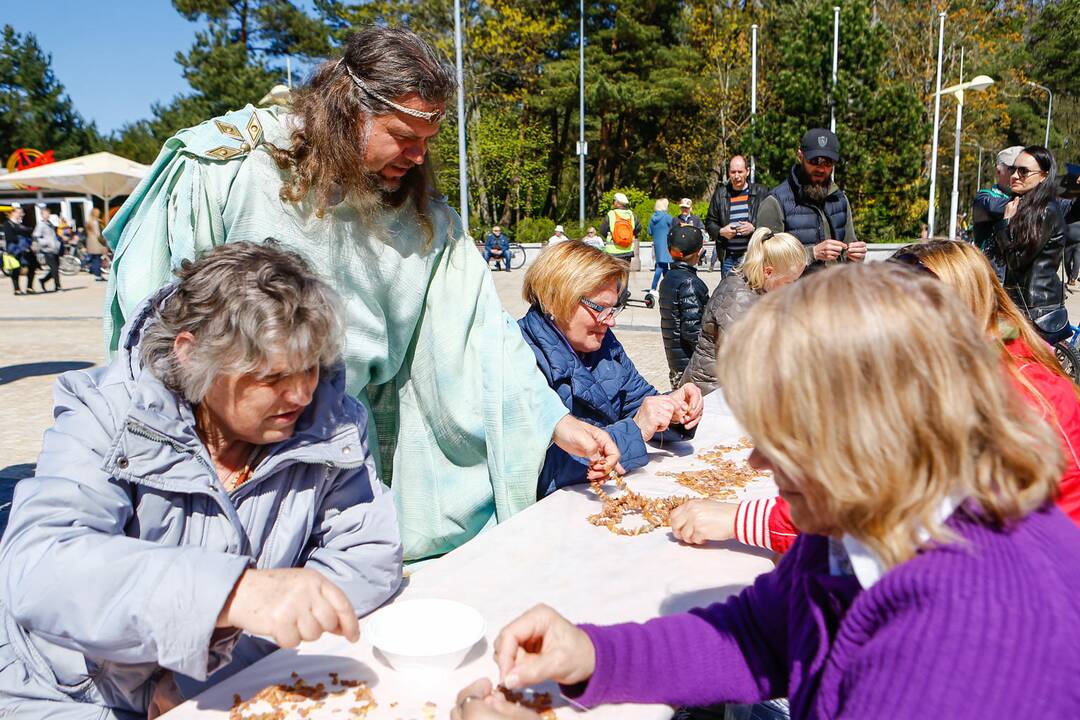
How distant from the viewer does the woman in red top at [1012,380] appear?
6.66ft

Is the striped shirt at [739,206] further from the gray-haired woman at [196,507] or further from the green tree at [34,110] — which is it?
the green tree at [34,110]

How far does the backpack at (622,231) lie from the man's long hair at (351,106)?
1452cm

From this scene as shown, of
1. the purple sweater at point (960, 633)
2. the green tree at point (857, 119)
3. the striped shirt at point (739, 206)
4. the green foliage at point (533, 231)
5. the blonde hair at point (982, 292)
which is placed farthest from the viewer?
the green foliage at point (533, 231)

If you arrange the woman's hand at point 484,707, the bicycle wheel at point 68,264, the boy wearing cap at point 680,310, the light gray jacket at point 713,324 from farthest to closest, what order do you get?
the bicycle wheel at point 68,264 < the boy wearing cap at point 680,310 < the light gray jacket at point 713,324 < the woman's hand at point 484,707

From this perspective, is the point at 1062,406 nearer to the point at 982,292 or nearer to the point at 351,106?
the point at 982,292

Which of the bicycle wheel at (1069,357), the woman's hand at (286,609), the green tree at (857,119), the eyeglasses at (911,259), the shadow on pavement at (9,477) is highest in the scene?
the green tree at (857,119)

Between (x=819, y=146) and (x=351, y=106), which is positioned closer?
(x=351, y=106)

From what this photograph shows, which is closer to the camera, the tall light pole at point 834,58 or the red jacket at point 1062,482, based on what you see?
the red jacket at point 1062,482

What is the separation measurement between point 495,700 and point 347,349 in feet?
4.44

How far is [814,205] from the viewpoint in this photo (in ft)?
22.2

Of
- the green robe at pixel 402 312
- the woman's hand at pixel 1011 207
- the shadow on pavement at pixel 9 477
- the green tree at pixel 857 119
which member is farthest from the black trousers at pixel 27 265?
the green tree at pixel 857 119

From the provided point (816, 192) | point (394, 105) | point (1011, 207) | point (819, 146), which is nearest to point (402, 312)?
point (394, 105)

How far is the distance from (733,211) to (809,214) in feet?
6.75

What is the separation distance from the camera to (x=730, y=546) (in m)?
2.16
